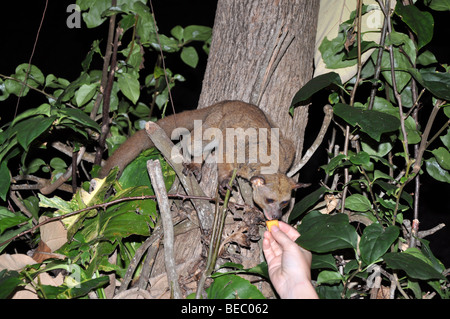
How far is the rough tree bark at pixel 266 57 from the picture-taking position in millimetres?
2824

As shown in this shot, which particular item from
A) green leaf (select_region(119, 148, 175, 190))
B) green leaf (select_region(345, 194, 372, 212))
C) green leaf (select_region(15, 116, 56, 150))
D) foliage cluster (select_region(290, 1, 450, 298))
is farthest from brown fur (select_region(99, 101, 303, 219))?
green leaf (select_region(15, 116, 56, 150))

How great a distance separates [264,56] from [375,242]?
1.43 meters

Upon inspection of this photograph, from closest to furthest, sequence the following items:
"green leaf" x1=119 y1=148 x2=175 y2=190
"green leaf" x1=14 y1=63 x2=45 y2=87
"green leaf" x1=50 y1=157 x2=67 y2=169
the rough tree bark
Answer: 1. "green leaf" x1=119 y1=148 x2=175 y2=190
2. the rough tree bark
3. "green leaf" x1=14 y1=63 x2=45 y2=87
4. "green leaf" x1=50 y1=157 x2=67 y2=169

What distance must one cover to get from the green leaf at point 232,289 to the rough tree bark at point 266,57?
893mm

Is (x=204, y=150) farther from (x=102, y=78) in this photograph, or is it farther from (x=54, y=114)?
(x=54, y=114)

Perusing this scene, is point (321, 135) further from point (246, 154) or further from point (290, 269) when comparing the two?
point (290, 269)

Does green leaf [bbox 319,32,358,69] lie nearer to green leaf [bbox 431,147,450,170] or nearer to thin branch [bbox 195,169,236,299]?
green leaf [bbox 431,147,450,170]

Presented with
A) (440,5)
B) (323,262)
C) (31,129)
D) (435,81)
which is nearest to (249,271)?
(323,262)

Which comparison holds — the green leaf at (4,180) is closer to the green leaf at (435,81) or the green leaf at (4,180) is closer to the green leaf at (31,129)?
the green leaf at (31,129)

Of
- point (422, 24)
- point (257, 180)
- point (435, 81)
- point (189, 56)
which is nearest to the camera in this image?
point (422, 24)

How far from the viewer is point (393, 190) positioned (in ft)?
7.52

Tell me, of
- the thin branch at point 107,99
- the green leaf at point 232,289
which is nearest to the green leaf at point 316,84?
the green leaf at point 232,289

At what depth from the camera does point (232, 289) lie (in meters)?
1.96

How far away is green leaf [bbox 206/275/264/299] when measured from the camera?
76.4 inches
